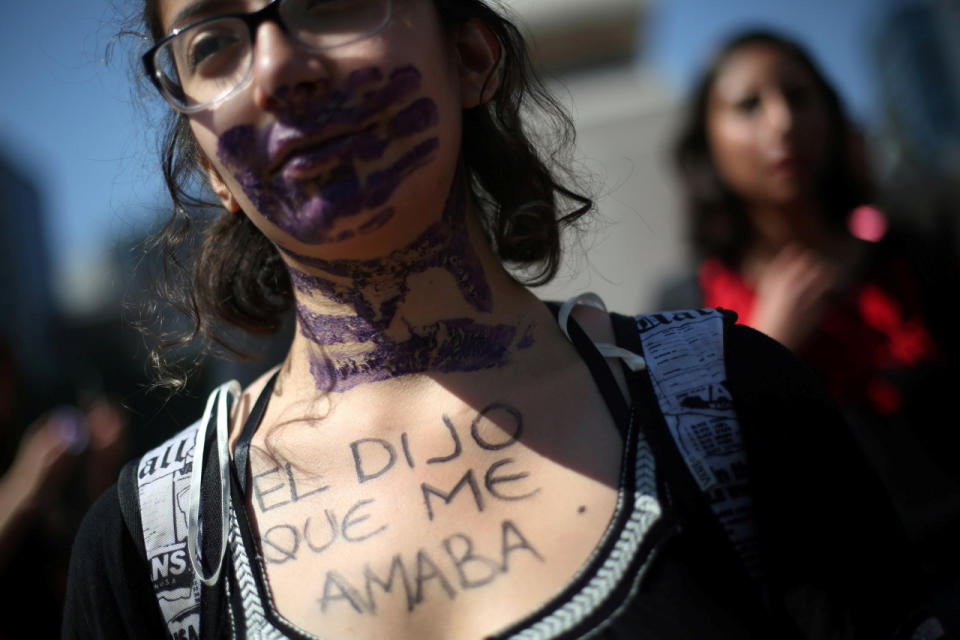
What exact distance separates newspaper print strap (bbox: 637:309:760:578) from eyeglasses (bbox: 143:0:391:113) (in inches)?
30.5

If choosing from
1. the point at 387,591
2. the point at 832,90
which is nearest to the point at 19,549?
the point at 387,591

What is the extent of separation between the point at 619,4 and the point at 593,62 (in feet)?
1.94

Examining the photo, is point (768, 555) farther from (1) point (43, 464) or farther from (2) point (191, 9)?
(1) point (43, 464)

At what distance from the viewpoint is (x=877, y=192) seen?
3.01 m

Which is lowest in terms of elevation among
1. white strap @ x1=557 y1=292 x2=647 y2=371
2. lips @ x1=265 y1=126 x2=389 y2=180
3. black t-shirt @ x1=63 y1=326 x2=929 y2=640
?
black t-shirt @ x1=63 y1=326 x2=929 y2=640

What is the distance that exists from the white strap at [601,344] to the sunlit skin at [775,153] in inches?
46.9

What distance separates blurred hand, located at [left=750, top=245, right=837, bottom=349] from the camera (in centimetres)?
233

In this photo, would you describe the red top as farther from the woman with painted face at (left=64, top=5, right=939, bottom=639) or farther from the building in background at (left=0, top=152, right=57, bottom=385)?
the building in background at (left=0, top=152, right=57, bottom=385)

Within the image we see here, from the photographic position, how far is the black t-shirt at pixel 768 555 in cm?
112

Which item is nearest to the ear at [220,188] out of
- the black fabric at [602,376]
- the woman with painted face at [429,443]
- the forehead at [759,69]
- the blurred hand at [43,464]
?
the woman with painted face at [429,443]

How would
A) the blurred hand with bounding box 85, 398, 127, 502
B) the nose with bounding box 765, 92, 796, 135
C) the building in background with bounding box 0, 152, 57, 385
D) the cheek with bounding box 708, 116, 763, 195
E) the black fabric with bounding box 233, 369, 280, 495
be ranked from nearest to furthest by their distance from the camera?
the black fabric with bounding box 233, 369, 280, 495 < the nose with bounding box 765, 92, 796, 135 < the cheek with bounding box 708, 116, 763, 195 < the blurred hand with bounding box 85, 398, 127, 502 < the building in background with bounding box 0, 152, 57, 385

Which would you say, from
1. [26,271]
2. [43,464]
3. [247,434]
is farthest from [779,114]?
[26,271]

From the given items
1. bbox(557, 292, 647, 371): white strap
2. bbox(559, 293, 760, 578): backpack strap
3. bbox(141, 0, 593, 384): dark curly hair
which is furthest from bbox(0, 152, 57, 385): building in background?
bbox(559, 293, 760, 578): backpack strap

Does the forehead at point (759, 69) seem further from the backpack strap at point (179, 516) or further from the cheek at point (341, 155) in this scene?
the backpack strap at point (179, 516)
